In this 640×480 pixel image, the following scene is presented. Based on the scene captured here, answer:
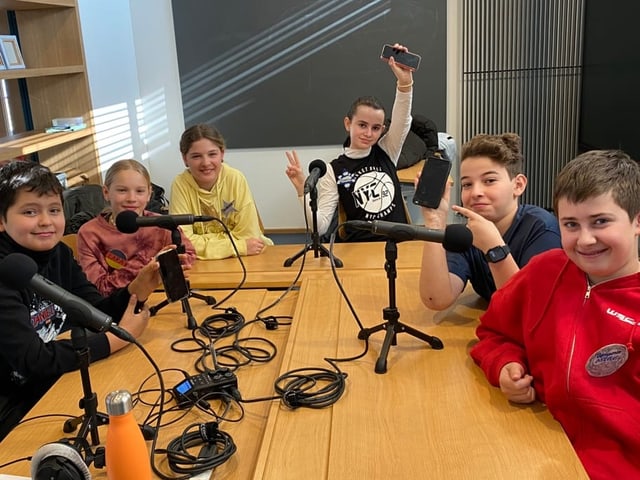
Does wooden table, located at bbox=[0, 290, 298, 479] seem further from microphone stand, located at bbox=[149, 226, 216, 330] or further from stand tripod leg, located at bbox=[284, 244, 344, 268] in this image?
stand tripod leg, located at bbox=[284, 244, 344, 268]

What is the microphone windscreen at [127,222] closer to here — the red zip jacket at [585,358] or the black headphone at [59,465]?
the black headphone at [59,465]

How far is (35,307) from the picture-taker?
173 cm

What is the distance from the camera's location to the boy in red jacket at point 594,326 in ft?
3.85

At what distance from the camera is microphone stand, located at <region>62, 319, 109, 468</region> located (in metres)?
1.18

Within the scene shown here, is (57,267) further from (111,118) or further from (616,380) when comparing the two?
(111,118)

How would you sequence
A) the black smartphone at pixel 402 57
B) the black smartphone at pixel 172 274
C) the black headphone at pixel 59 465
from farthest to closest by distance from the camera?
the black smartphone at pixel 402 57
the black smartphone at pixel 172 274
the black headphone at pixel 59 465

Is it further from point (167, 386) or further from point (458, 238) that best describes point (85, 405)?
point (458, 238)

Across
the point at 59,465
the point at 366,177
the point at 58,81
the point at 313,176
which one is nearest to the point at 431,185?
the point at 313,176

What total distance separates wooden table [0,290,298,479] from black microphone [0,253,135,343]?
0.93 feet

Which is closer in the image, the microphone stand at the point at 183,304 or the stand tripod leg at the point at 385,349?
the stand tripod leg at the point at 385,349

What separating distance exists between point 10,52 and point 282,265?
6.25 feet

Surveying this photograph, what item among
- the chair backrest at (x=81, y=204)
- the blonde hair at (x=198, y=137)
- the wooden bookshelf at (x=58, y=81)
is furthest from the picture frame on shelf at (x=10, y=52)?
the blonde hair at (x=198, y=137)

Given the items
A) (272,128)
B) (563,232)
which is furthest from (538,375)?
(272,128)

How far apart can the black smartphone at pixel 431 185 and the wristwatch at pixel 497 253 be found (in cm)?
18
